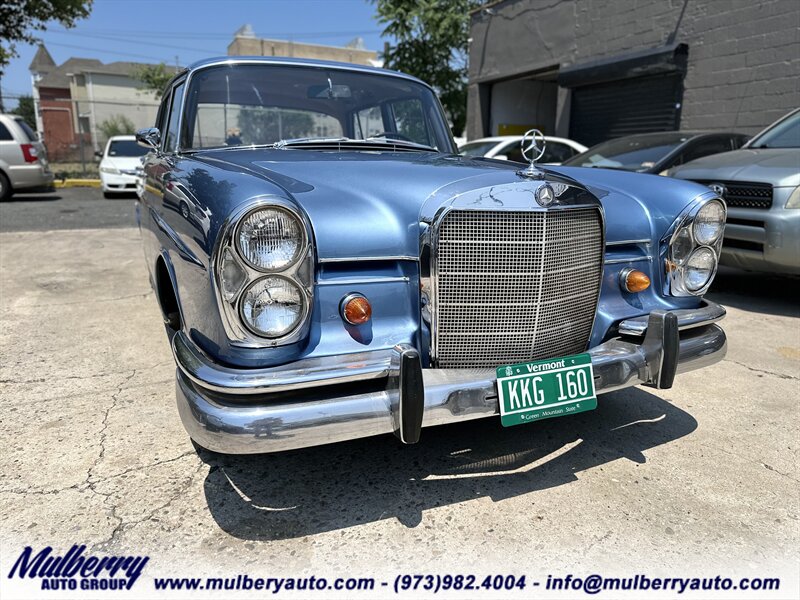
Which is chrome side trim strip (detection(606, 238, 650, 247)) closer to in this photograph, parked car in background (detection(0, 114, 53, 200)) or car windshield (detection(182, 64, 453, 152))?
car windshield (detection(182, 64, 453, 152))

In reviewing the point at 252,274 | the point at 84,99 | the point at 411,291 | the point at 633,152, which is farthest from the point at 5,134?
the point at 84,99

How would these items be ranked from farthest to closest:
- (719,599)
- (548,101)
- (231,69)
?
(548,101)
(231,69)
(719,599)

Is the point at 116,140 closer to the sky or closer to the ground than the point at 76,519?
closer to the sky

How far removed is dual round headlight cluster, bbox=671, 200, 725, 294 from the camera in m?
2.62

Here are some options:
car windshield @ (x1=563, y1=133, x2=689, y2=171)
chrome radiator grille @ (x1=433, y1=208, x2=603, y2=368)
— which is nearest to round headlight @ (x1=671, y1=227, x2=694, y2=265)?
chrome radiator grille @ (x1=433, y1=208, x2=603, y2=368)

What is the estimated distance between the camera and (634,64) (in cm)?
965

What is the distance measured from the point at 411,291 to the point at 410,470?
2.66ft

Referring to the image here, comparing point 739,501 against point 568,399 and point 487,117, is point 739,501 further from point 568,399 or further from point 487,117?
point 487,117

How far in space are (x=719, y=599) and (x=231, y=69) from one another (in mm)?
3124

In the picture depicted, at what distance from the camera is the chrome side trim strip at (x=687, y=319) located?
7.86 ft

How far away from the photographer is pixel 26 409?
2889mm

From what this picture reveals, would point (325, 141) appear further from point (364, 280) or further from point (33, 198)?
point (33, 198)

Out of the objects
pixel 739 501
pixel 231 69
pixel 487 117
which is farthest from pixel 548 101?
pixel 739 501

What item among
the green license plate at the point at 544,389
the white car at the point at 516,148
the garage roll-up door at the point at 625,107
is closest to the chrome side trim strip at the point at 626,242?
the green license plate at the point at 544,389
